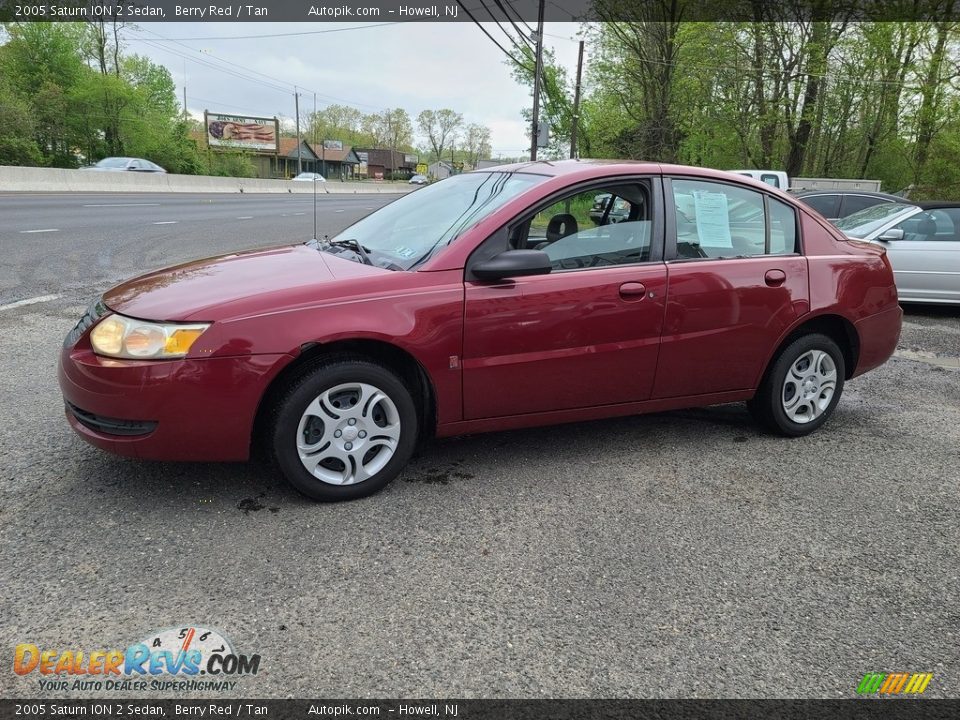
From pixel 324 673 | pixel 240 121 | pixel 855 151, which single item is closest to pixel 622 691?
pixel 324 673

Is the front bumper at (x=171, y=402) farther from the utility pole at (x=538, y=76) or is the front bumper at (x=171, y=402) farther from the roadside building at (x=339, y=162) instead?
the roadside building at (x=339, y=162)

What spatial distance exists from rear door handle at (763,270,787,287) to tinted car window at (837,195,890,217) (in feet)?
35.7

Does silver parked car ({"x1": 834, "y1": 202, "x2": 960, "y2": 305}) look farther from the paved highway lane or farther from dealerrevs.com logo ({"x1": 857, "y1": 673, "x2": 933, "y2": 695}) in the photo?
the paved highway lane

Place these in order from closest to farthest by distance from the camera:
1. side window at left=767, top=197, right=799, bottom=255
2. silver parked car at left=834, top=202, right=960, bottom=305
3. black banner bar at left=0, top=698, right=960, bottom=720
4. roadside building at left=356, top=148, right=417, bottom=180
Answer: black banner bar at left=0, top=698, right=960, bottom=720 < side window at left=767, top=197, right=799, bottom=255 < silver parked car at left=834, top=202, right=960, bottom=305 < roadside building at left=356, top=148, right=417, bottom=180

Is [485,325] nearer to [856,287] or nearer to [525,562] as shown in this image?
[525,562]

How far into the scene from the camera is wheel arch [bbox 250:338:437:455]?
10.3ft

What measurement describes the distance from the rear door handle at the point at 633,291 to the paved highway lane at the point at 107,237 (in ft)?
19.7

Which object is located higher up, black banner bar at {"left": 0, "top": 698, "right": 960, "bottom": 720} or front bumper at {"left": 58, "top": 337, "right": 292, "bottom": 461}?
front bumper at {"left": 58, "top": 337, "right": 292, "bottom": 461}

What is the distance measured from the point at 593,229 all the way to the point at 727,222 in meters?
0.83

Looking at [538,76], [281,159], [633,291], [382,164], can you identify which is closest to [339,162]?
[382,164]

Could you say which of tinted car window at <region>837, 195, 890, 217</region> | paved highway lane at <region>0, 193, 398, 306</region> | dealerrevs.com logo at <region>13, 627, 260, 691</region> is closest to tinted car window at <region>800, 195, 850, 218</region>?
tinted car window at <region>837, 195, 890, 217</region>

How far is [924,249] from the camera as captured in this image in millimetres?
8719

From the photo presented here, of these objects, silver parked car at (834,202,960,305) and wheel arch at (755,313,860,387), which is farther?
silver parked car at (834,202,960,305)

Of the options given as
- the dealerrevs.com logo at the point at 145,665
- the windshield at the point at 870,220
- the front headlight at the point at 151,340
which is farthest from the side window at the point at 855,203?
the dealerrevs.com logo at the point at 145,665
